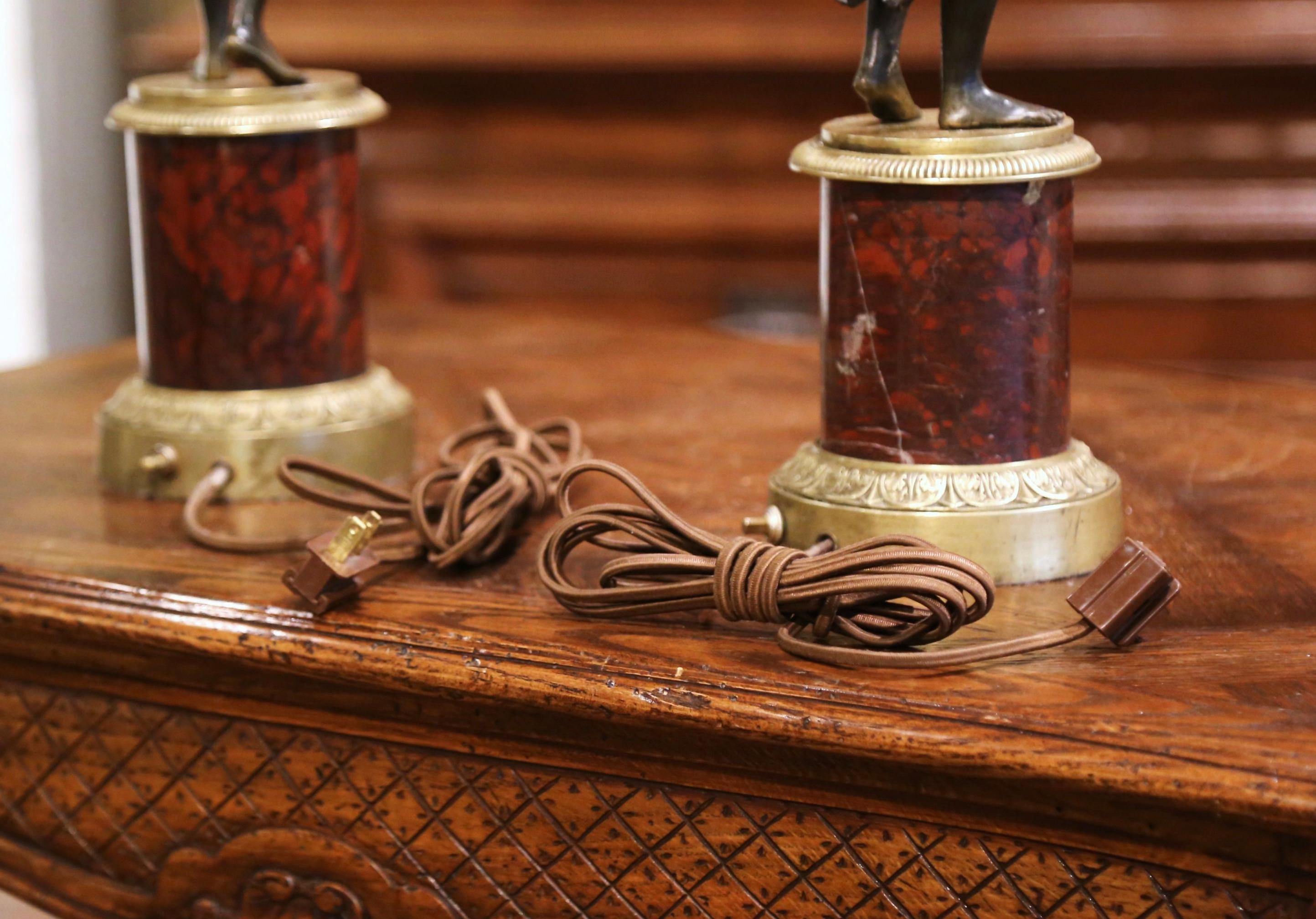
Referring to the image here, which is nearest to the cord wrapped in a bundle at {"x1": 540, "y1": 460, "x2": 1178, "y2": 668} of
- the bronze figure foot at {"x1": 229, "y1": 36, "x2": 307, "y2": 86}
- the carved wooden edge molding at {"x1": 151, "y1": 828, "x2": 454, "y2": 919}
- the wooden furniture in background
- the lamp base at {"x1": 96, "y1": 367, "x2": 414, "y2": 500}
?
the carved wooden edge molding at {"x1": 151, "y1": 828, "x2": 454, "y2": 919}

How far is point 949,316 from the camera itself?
759mm

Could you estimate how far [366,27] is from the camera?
7.64 feet

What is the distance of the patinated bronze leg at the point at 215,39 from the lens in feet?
3.14

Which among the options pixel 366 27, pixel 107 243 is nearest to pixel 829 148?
pixel 366 27

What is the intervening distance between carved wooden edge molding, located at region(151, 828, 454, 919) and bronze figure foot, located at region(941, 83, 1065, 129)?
16.9 inches

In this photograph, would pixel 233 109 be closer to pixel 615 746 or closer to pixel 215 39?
pixel 215 39

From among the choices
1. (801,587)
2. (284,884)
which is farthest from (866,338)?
(284,884)

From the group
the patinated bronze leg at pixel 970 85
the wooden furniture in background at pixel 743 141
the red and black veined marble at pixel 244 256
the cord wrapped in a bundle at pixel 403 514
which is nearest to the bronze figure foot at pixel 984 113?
the patinated bronze leg at pixel 970 85

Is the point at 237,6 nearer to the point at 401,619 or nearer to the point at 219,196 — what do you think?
the point at 219,196

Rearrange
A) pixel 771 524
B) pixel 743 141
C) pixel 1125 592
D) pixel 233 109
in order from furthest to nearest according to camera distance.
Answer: pixel 743 141 → pixel 233 109 → pixel 771 524 → pixel 1125 592

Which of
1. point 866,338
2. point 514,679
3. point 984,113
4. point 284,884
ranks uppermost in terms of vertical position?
point 984,113

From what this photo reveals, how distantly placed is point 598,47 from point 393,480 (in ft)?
4.55

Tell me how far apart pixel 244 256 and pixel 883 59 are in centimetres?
40

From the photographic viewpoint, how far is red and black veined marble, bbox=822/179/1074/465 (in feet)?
2.47
